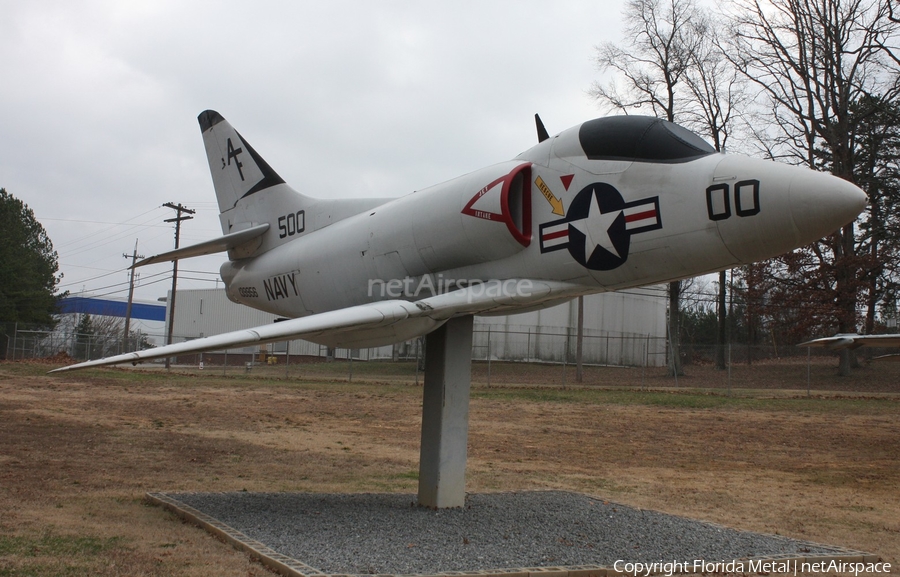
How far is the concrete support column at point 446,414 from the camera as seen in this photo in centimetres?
793

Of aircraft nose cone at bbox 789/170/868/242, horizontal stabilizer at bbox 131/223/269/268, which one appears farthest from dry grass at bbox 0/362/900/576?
aircraft nose cone at bbox 789/170/868/242

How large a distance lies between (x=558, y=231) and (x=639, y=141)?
106 cm

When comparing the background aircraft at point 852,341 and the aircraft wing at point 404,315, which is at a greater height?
the background aircraft at point 852,341

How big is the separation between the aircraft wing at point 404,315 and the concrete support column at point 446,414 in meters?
0.72

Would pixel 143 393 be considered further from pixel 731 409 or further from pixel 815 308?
pixel 815 308

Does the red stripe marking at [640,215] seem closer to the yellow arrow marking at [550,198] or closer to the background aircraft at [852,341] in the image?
the yellow arrow marking at [550,198]

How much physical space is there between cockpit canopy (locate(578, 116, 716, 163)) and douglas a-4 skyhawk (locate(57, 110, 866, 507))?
0.04 ft

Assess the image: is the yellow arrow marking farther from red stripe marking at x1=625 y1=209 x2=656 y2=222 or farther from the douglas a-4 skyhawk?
red stripe marking at x1=625 y1=209 x2=656 y2=222

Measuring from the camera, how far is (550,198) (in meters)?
6.82

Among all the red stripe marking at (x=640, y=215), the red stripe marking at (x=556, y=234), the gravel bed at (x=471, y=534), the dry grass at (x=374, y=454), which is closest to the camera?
the gravel bed at (x=471, y=534)

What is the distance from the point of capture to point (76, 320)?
250ft

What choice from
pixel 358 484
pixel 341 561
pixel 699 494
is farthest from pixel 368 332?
pixel 699 494

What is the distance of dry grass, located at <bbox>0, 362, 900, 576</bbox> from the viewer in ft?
24.1

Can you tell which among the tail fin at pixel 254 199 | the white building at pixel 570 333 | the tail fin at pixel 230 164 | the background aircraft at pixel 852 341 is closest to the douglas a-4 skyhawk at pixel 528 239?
the tail fin at pixel 254 199
